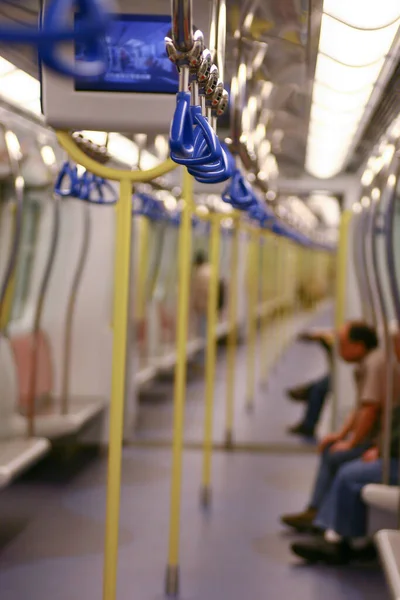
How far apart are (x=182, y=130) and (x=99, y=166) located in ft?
3.19

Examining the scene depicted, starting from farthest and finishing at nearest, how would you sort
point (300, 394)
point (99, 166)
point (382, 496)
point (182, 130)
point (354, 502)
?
point (300, 394) < point (354, 502) < point (382, 496) < point (99, 166) < point (182, 130)

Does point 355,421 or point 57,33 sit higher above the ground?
point 57,33

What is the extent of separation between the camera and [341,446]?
5426mm

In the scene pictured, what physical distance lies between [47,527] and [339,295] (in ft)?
11.1

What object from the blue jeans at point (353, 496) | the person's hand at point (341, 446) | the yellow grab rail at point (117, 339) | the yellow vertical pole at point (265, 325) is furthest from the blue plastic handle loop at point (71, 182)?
the yellow vertical pole at point (265, 325)

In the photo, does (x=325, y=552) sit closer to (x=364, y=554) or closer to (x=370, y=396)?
(x=364, y=554)

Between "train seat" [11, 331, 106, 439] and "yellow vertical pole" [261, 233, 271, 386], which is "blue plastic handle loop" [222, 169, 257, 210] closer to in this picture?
"train seat" [11, 331, 106, 439]

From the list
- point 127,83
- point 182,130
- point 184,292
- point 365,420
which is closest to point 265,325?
point 365,420

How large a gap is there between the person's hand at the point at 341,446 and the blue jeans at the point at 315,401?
11.0ft

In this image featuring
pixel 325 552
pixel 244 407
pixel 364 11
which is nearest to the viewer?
pixel 364 11

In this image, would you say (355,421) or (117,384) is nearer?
(117,384)

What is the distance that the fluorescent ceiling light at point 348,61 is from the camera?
327 centimetres

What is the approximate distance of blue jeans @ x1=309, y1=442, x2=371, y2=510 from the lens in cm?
536

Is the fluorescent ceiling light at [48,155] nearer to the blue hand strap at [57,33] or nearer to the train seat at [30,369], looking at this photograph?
Result: the train seat at [30,369]
